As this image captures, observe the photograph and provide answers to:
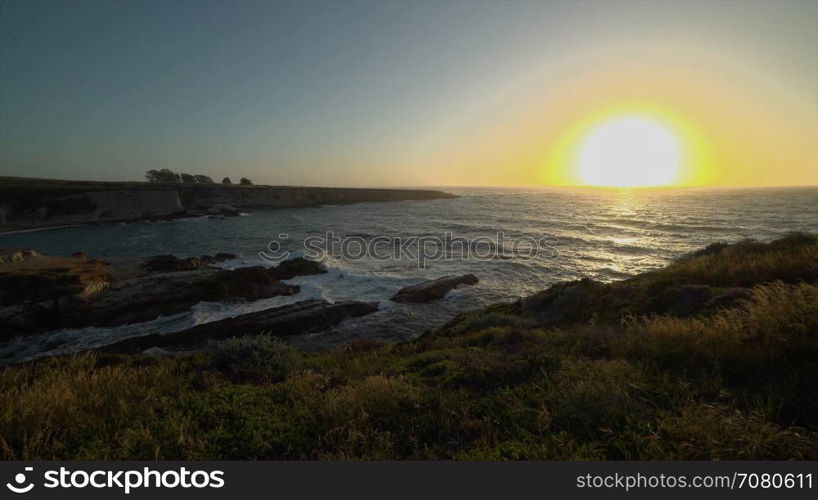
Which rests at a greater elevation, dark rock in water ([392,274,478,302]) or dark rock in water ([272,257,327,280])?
dark rock in water ([272,257,327,280])

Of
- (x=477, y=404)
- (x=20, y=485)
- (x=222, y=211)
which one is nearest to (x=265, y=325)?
(x=20, y=485)

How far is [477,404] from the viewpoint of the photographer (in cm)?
478

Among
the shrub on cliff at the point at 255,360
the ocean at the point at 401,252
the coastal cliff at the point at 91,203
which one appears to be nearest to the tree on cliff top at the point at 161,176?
the coastal cliff at the point at 91,203

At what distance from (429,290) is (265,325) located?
35.3 feet

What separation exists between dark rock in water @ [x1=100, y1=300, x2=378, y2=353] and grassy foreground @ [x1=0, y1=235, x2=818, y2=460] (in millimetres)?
9195

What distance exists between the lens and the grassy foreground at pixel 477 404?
11.5ft

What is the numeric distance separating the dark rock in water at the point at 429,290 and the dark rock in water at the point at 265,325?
2530 mm

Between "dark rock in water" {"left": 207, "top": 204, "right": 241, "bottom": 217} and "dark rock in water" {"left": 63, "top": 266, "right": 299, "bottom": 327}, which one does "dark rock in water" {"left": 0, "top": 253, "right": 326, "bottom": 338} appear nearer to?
"dark rock in water" {"left": 63, "top": 266, "right": 299, "bottom": 327}

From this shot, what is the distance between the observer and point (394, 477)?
3217 millimetres

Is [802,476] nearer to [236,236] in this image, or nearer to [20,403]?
[20,403]

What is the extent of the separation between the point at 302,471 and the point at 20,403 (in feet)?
13.1

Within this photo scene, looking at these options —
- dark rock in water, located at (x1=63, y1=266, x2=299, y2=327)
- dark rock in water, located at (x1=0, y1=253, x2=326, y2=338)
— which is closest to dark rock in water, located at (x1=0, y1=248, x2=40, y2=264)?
dark rock in water, located at (x1=0, y1=253, x2=326, y2=338)

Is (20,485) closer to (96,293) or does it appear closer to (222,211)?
(96,293)

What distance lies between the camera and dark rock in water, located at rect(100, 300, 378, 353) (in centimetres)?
1498
